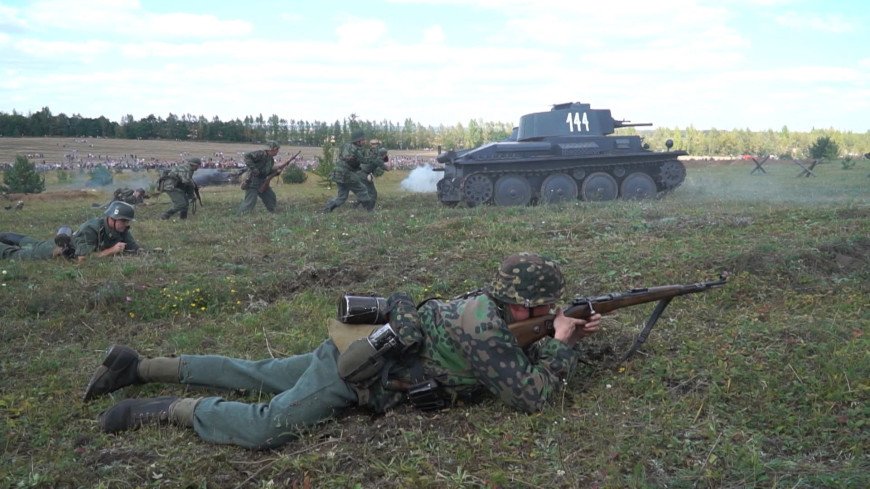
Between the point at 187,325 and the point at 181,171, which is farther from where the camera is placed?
the point at 181,171

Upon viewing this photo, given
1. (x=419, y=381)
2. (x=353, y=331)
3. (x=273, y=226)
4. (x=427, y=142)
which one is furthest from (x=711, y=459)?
(x=427, y=142)

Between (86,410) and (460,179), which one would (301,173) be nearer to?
(460,179)

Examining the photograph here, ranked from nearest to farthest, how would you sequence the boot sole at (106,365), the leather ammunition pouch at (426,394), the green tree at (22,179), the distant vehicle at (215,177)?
the leather ammunition pouch at (426,394) → the boot sole at (106,365) → the green tree at (22,179) → the distant vehicle at (215,177)

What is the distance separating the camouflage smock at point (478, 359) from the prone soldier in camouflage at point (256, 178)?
39.0ft

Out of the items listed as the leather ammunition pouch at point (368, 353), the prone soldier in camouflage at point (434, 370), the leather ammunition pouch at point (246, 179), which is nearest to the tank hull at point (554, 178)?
the leather ammunition pouch at point (246, 179)

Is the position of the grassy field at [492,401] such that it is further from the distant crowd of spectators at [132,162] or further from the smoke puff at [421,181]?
the distant crowd of spectators at [132,162]

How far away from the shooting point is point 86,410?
496cm

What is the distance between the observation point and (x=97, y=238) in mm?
9742

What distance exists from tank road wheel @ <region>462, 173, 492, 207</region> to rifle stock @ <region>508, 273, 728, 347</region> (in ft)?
39.3

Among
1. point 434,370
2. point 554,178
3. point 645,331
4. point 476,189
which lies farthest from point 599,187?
point 434,370

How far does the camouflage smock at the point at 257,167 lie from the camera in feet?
51.4

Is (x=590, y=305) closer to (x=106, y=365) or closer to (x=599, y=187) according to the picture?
(x=106, y=365)

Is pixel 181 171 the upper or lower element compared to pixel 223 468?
upper

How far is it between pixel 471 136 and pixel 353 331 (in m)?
44.9
